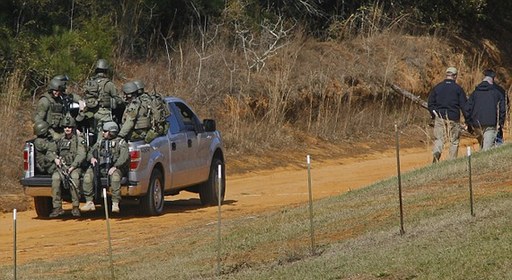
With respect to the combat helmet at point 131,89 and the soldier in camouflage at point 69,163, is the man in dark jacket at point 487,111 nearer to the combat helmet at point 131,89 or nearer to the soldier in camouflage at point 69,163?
the combat helmet at point 131,89

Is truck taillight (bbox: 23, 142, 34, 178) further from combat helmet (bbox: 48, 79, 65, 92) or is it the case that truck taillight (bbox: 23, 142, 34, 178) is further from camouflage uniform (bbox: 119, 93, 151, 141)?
camouflage uniform (bbox: 119, 93, 151, 141)

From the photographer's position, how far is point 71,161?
1991cm

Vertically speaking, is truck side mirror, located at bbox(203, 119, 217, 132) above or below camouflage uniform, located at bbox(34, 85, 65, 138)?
below

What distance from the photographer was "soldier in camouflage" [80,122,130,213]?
19641 millimetres

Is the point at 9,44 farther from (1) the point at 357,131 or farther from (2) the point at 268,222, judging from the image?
(2) the point at 268,222

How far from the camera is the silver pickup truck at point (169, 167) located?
19.9m

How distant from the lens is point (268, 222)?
17.6 meters

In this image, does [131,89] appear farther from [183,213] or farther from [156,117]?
[183,213]

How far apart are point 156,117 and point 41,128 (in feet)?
5.66

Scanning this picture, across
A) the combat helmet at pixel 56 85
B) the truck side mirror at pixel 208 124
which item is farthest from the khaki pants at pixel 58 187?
the truck side mirror at pixel 208 124

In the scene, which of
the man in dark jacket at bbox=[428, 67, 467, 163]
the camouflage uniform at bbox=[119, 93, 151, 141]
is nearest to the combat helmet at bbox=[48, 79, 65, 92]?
the camouflage uniform at bbox=[119, 93, 151, 141]

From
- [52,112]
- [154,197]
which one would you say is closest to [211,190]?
[154,197]

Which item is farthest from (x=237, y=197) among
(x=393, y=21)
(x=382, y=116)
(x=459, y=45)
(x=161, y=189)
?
(x=459, y=45)

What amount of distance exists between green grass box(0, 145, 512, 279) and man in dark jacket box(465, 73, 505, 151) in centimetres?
352
